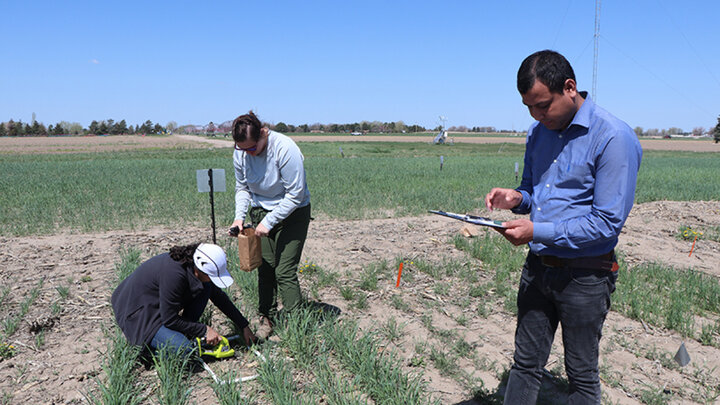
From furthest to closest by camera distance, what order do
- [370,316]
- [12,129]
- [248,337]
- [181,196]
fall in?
[12,129] → [181,196] → [370,316] → [248,337]

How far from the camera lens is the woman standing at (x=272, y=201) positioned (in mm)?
3723

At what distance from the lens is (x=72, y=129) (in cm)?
12656

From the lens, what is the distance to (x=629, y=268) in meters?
6.61

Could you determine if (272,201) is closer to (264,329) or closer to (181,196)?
(264,329)

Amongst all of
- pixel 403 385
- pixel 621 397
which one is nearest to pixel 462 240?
pixel 621 397

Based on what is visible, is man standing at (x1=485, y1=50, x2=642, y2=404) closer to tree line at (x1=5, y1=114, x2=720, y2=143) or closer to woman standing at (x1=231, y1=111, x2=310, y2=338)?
woman standing at (x1=231, y1=111, x2=310, y2=338)

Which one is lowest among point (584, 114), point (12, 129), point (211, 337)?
point (211, 337)

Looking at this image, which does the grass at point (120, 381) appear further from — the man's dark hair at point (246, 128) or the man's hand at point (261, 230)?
the man's dark hair at point (246, 128)

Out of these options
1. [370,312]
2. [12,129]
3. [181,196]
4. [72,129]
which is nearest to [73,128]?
[72,129]

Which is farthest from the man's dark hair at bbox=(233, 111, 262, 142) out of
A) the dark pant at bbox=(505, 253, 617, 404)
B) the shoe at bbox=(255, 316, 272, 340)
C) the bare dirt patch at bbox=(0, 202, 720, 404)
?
the dark pant at bbox=(505, 253, 617, 404)

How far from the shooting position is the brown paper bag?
144 inches

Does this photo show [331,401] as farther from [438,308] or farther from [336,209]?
[336,209]

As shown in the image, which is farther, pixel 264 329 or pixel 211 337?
pixel 264 329

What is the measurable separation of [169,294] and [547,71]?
3.13 metres
